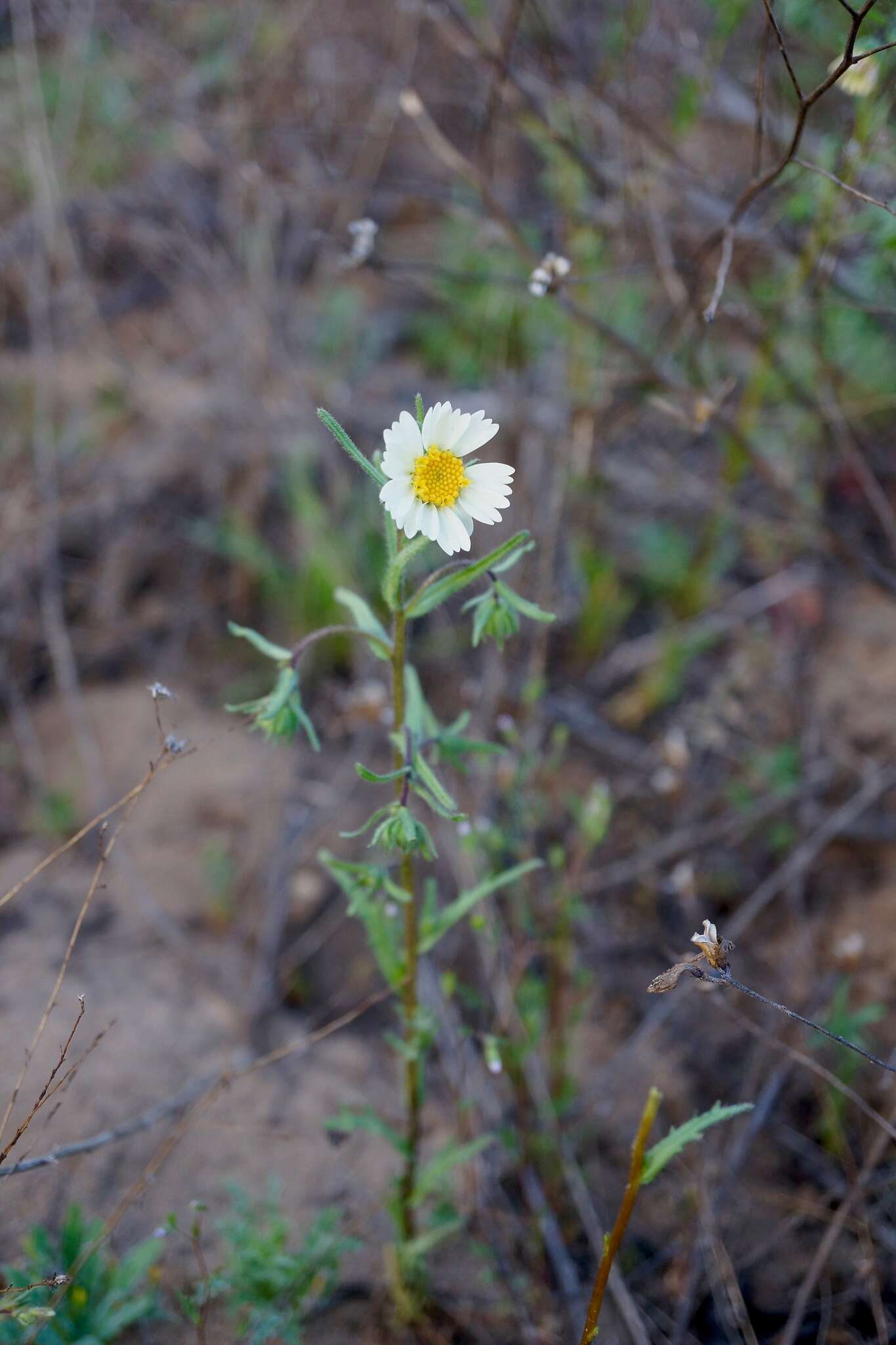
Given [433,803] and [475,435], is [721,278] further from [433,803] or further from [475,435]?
[433,803]

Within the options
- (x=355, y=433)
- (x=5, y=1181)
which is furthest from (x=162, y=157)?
(x=5, y=1181)

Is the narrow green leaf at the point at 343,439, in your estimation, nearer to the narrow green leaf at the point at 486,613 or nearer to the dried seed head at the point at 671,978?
the narrow green leaf at the point at 486,613

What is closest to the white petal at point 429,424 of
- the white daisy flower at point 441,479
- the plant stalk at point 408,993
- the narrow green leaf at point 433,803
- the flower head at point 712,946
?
the white daisy flower at point 441,479

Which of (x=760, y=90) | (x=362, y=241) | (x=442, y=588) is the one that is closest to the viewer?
(x=442, y=588)

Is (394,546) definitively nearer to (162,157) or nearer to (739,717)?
(739,717)

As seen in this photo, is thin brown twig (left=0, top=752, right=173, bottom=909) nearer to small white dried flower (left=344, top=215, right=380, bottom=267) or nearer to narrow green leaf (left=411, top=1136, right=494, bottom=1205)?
narrow green leaf (left=411, top=1136, right=494, bottom=1205)

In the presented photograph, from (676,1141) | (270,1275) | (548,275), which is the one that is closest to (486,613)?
(676,1141)
